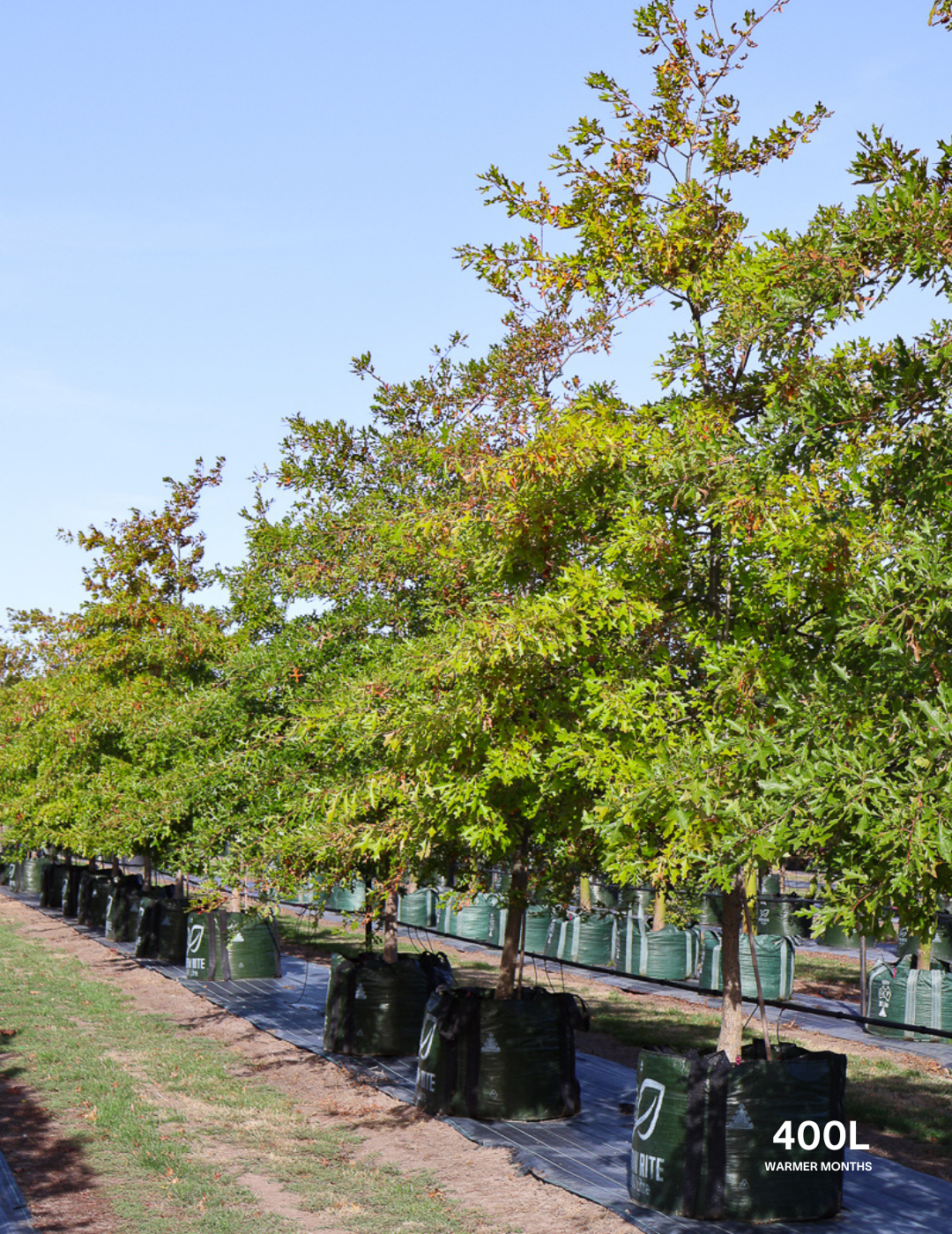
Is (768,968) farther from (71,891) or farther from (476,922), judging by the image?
(71,891)

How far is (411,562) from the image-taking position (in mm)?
10945

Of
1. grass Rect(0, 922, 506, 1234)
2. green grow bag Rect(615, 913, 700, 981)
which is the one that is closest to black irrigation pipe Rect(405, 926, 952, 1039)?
green grow bag Rect(615, 913, 700, 981)

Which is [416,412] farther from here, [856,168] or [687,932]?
[687,932]

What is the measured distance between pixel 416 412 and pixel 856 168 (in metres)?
8.43

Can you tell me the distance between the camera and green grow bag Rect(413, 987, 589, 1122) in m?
10.6

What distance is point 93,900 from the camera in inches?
1068

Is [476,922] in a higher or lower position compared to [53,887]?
higher

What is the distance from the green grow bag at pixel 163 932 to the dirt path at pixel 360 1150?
6497 millimetres

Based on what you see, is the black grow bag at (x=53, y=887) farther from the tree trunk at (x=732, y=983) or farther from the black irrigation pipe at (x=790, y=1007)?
the tree trunk at (x=732, y=983)

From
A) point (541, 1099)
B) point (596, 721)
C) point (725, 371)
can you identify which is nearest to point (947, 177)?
point (725, 371)

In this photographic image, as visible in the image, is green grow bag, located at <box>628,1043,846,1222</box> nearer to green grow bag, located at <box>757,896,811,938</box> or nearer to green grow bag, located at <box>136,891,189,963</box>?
green grow bag, located at <box>136,891,189,963</box>

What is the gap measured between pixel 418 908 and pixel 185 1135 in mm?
19434

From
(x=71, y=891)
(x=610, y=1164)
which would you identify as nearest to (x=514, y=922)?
(x=610, y=1164)

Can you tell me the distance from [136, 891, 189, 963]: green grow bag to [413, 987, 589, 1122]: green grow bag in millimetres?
11242
